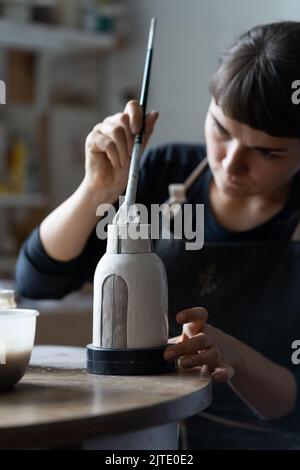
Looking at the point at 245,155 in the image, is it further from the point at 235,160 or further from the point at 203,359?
the point at 203,359

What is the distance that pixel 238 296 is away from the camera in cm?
150

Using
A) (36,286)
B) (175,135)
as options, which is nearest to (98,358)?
(36,286)

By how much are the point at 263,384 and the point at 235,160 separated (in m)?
0.38

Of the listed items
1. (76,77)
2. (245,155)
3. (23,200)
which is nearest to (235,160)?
(245,155)

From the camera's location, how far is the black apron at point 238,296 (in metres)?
1.46

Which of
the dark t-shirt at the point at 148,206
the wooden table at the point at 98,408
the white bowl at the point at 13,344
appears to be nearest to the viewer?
the wooden table at the point at 98,408

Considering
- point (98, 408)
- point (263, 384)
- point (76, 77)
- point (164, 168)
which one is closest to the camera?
point (98, 408)

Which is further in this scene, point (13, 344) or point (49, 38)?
point (49, 38)

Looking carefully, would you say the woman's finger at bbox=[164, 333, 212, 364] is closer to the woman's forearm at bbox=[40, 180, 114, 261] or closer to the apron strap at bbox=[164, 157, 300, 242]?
the woman's forearm at bbox=[40, 180, 114, 261]

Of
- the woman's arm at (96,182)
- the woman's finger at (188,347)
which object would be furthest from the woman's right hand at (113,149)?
the woman's finger at (188,347)

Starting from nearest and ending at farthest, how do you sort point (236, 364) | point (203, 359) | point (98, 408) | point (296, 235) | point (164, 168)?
point (98, 408) < point (203, 359) < point (236, 364) < point (296, 235) < point (164, 168)

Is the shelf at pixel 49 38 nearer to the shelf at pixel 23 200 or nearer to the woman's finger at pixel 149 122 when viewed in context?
the shelf at pixel 23 200

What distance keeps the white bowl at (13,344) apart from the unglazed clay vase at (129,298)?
0.11 metres

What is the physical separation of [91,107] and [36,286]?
6.53ft
